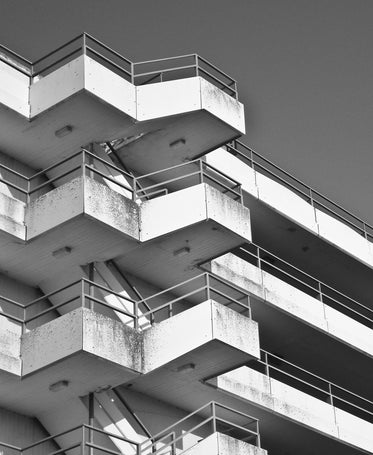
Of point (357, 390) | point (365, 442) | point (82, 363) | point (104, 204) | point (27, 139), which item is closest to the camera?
point (82, 363)

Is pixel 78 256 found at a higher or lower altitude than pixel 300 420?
higher

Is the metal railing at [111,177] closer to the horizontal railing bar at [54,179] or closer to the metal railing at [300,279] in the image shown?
the horizontal railing bar at [54,179]

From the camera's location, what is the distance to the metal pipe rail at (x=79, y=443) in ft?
98.3

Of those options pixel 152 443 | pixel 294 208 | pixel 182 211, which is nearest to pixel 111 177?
pixel 182 211

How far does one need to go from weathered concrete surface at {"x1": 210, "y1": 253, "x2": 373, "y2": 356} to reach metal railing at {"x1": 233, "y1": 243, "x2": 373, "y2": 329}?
650 mm

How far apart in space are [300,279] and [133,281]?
1179cm

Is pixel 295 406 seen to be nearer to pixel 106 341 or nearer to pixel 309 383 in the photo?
pixel 309 383

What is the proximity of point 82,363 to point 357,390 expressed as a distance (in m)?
17.6

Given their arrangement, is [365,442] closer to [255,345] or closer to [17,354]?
[255,345]

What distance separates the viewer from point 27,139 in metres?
34.7

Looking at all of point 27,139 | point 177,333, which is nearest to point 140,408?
point 177,333

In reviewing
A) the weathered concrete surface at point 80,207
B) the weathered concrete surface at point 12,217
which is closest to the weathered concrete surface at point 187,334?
the weathered concrete surface at point 80,207

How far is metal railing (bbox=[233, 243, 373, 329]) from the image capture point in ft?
136

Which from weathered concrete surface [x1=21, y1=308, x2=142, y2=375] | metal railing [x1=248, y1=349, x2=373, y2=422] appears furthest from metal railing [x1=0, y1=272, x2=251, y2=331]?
metal railing [x1=248, y1=349, x2=373, y2=422]
